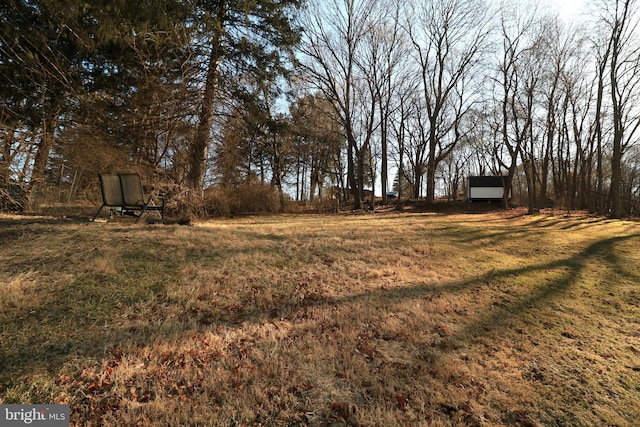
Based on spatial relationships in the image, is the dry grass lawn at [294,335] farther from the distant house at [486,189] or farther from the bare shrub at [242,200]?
the distant house at [486,189]

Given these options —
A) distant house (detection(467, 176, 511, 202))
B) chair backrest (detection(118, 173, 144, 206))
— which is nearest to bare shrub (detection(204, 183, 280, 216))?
chair backrest (detection(118, 173, 144, 206))

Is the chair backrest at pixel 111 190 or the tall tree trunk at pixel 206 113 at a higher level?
the tall tree trunk at pixel 206 113

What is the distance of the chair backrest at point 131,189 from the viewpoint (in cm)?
696

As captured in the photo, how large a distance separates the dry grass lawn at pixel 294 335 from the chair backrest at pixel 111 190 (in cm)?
66

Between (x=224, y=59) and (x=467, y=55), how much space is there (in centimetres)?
1920

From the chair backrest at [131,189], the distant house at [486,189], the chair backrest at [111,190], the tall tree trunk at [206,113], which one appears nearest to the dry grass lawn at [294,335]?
the chair backrest at [111,190]

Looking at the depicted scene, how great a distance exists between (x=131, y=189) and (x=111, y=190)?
1.27ft

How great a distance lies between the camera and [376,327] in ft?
12.2

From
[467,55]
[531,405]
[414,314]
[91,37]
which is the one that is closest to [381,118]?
[467,55]

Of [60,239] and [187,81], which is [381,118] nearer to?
[187,81]

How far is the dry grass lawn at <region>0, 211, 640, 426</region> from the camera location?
2359 millimetres

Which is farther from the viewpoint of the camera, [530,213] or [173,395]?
[530,213]

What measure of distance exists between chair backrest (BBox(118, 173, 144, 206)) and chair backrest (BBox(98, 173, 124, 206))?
80mm

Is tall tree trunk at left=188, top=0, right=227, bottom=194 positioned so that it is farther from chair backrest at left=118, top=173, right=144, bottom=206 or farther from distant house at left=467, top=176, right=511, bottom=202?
distant house at left=467, top=176, right=511, bottom=202
